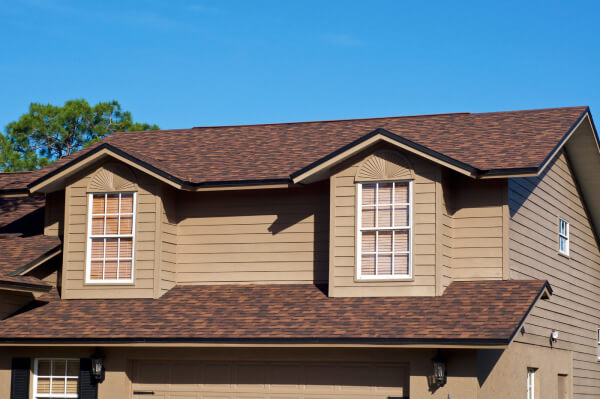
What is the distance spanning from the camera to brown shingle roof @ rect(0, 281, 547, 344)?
544 inches

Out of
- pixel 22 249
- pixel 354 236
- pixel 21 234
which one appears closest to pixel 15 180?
pixel 21 234

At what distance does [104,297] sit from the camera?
17.0 metres

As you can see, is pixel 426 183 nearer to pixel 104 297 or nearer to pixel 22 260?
pixel 104 297

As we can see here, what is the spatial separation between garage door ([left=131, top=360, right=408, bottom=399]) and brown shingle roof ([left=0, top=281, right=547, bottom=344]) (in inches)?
37.4

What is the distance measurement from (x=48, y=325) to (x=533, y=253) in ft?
30.3

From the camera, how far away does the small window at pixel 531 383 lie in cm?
1646

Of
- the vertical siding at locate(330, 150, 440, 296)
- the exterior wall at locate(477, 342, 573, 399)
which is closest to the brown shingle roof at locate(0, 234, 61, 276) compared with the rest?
the vertical siding at locate(330, 150, 440, 296)

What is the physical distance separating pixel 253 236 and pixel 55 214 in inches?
172

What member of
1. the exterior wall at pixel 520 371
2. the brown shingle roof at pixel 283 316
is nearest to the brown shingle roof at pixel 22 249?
the brown shingle roof at pixel 283 316

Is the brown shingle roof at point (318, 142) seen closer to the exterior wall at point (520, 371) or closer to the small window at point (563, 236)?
the small window at point (563, 236)

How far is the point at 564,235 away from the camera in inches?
765

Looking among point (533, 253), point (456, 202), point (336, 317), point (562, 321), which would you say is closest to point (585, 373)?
point (562, 321)

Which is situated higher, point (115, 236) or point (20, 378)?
point (115, 236)

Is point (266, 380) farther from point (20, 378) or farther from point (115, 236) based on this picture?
point (20, 378)
